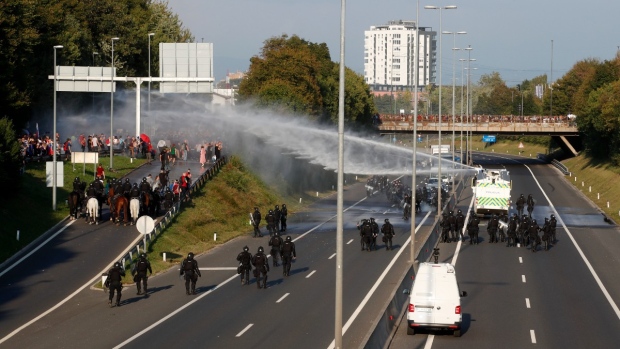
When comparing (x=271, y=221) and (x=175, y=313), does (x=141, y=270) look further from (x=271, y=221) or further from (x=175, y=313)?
(x=271, y=221)

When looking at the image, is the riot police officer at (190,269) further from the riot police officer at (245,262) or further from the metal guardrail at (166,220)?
the metal guardrail at (166,220)

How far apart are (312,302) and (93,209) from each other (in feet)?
57.3

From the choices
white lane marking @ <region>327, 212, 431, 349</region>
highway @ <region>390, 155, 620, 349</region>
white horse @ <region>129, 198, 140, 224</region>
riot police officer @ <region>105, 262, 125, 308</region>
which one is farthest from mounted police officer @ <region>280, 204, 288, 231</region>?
riot police officer @ <region>105, 262, 125, 308</region>

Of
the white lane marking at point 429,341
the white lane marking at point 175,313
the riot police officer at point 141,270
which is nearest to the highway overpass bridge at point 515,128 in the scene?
the white lane marking at point 175,313

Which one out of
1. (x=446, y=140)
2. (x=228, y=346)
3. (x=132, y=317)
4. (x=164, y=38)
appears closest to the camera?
(x=228, y=346)

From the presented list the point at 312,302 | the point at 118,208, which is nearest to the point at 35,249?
the point at 118,208

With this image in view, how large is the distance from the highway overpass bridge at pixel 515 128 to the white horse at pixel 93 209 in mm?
70853

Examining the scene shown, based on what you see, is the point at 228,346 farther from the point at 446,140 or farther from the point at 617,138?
the point at 446,140

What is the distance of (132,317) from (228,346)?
233 inches

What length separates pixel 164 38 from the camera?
114m

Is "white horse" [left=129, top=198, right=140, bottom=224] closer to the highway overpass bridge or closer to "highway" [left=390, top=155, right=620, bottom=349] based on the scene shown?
"highway" [left=390, top=155, right=620, bottom=349]

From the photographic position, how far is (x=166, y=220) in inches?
2051

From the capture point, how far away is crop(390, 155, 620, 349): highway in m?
29.1

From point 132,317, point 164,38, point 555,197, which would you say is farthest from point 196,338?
point 164,38
